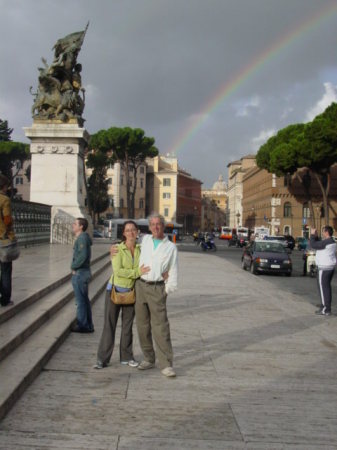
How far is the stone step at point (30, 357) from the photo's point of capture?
4.88m

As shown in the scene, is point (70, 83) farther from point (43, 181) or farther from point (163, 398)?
point (163, 398)

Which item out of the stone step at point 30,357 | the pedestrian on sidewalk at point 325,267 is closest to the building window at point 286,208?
the pedestrian on sidewalk at point 325,267

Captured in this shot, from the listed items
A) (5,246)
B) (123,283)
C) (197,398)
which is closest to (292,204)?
(5,246)

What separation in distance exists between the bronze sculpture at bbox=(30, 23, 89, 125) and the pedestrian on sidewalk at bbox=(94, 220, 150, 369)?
59.5 feet

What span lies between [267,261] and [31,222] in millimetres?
9068

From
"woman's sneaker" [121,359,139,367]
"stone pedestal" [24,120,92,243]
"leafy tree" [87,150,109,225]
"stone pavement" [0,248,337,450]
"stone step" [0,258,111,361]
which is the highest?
"leafy tree" [87,150,109,225]

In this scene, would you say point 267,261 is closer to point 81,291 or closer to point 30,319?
point 81,291

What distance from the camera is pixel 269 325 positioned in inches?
376

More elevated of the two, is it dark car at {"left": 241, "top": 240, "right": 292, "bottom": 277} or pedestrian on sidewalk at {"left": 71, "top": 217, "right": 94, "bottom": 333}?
pedestrian on sidewalk at {"left": 71, "top": 217, "right": 94, "bottom": 333}

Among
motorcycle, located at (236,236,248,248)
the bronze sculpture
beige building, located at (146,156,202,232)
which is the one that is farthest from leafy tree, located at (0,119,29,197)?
the bronze sculpture

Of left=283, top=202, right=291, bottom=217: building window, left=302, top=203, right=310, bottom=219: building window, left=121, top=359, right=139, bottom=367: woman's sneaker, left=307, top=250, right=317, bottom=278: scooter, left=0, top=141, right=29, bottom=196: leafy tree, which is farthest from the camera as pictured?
left=283, top=202, right=291, bottom=217: building window

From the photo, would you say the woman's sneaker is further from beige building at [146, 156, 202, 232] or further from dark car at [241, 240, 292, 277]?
beige building at [146, 156, 202, 232]

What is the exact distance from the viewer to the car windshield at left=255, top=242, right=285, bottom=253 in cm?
2324

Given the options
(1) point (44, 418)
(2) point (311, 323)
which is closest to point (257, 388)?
(1) point (44, 418)
